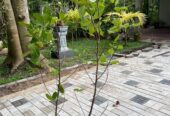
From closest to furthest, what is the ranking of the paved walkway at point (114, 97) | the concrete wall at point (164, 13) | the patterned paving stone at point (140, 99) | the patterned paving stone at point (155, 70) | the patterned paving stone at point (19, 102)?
1. the paved walkway at point (114, 97)
2. the patterned paving stone at point (140, 99)
3. the patterned paving stone at point (19, 102)
4. the patterned paving stone at point (155, 70)
5. the concrete wall at point (164, 13)

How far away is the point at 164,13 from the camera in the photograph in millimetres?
11492

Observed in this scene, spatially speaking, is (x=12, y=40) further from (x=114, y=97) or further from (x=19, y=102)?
(x=114, y=97)

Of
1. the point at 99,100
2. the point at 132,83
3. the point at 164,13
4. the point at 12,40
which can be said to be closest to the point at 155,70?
the point at 132,83

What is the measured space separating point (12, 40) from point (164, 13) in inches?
364

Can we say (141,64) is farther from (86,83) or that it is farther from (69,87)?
(69,87)

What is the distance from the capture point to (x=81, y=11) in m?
1.05

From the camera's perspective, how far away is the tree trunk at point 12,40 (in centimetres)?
450

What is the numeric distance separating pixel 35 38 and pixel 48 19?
13 centimetres

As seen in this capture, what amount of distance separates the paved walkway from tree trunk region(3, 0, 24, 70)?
1.16m

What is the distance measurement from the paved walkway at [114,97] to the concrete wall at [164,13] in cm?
742

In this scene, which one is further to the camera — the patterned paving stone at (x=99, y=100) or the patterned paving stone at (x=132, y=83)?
the patterned paving stone at (x=132, y=83)

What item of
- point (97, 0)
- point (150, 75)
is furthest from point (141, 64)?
point (97, 0)

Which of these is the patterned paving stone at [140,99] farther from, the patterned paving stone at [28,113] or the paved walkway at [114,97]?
the patterned paving stone at [28,113]

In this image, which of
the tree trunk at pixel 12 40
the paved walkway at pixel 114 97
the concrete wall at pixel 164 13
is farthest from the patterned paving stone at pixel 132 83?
the concrete wall at pixel 164 13
